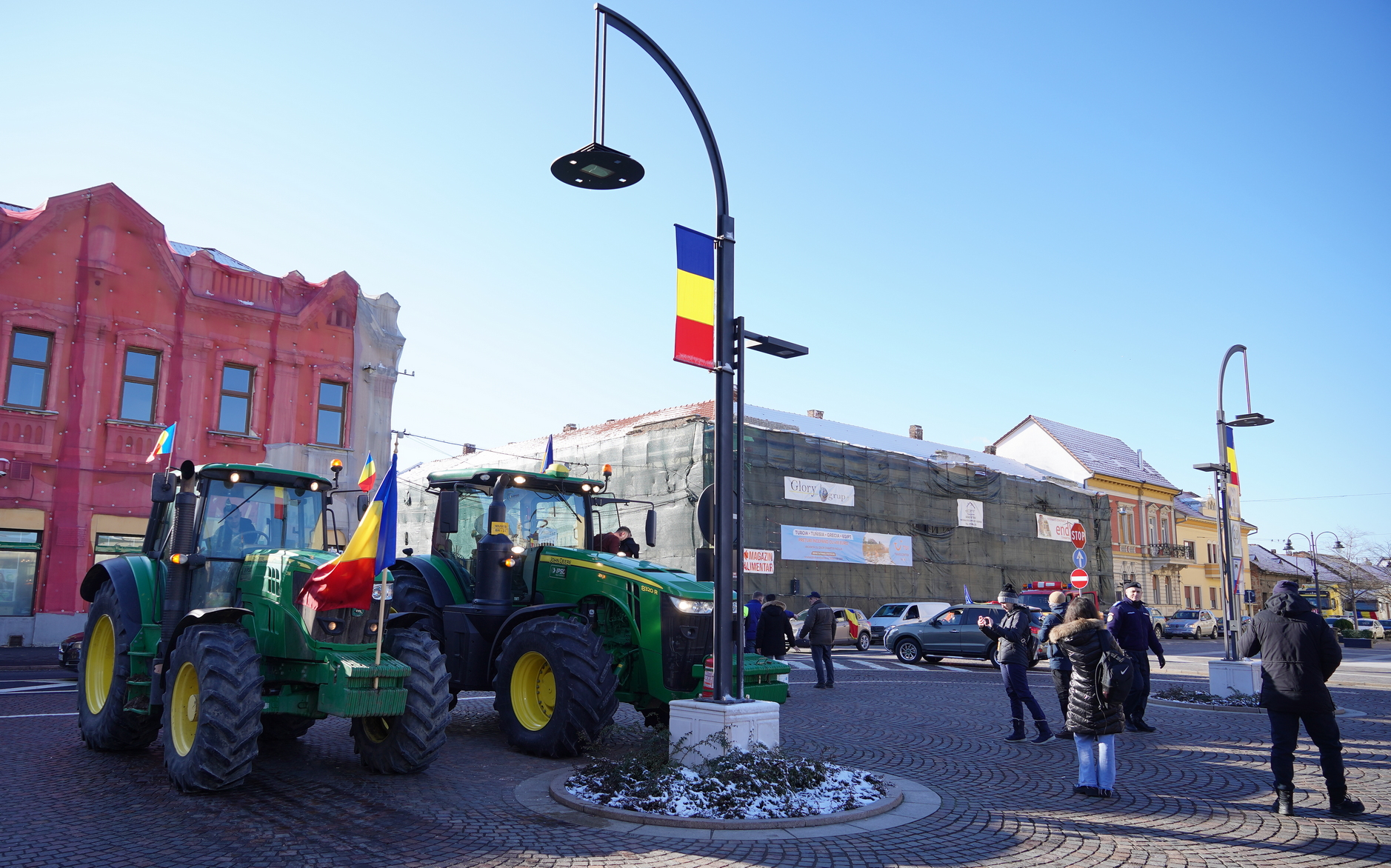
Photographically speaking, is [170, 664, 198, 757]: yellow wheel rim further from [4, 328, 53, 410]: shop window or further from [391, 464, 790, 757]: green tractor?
[4, 328, 53, 410]: shop window

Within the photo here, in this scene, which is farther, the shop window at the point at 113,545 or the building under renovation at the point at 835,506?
the building under renovation at the point at 835,506

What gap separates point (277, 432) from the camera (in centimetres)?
2369

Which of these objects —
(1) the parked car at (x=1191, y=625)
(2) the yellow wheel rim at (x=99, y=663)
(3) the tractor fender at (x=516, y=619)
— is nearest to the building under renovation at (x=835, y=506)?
(1) the parked car at (x=1191, y=625)

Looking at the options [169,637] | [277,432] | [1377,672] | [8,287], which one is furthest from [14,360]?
[1377,672]

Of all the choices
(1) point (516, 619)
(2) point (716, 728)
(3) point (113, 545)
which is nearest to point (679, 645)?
(1) point (516, 619)

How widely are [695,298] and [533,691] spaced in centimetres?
407

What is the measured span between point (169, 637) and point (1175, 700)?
13.5m

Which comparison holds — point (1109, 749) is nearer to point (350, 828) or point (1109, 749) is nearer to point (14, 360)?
point (350, 828)

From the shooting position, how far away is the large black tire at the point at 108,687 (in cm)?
820

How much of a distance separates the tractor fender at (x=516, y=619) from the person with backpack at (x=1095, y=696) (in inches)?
182

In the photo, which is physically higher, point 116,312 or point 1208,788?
point 116,312

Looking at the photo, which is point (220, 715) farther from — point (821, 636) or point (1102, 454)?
point (1102, 454)

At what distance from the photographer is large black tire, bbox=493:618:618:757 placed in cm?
853

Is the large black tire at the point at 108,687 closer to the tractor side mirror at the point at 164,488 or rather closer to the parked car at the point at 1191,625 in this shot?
the tractor side mirror at the point at 164,488
